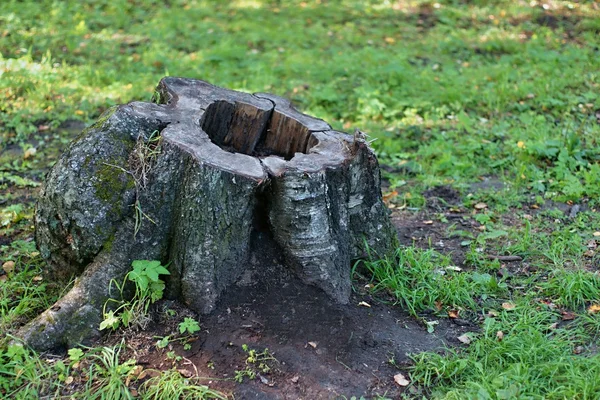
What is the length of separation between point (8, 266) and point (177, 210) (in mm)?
1421

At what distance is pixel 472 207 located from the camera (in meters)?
5.44

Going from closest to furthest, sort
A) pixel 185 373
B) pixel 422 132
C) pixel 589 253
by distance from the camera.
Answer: pixel 185 373
pixel 589 253
pixel 422 132

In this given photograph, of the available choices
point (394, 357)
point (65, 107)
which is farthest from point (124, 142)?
point (65, 107)

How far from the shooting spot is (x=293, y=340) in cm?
352

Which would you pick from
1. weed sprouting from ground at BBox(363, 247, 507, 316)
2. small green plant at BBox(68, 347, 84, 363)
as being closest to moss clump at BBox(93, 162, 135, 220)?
small green plant at BBox(68, 347, 84, 363)

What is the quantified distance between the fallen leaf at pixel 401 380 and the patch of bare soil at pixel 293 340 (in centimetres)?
2

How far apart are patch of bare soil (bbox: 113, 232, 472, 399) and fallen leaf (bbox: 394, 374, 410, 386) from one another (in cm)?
2

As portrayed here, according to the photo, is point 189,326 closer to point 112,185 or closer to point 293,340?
point 293,340

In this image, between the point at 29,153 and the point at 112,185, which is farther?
the point at 29,153

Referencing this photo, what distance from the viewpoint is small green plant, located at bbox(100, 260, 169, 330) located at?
11.4 feet

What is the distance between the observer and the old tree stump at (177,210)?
11.4 ft

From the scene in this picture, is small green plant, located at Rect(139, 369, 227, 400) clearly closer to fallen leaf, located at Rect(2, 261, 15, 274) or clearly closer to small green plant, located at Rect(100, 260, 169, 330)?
small green plant, located at Rect(100, 260, 169, 330)

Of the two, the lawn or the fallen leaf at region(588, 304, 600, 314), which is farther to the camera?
the fallen leaf at region(588, 304, 600, 314)

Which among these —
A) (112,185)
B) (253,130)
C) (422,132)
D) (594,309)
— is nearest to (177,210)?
(112,185)
